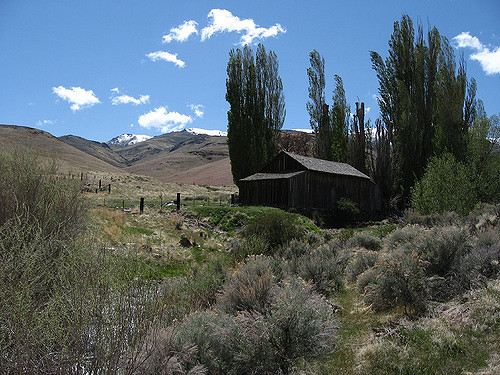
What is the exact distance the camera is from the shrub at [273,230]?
12.7 metres

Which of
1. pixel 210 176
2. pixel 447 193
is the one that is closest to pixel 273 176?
pixel 447 193

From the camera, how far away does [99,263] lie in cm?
306

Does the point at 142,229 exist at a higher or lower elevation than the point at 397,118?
lower

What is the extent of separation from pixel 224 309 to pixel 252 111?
98.0ft

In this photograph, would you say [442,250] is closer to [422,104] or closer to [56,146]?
[422,104]

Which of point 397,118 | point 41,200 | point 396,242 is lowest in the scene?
point 396,242

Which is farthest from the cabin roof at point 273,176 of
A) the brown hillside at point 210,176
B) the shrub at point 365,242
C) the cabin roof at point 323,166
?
the brown hillside at point 210,176

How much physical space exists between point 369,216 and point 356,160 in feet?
23.2

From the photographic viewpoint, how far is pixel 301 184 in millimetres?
26281

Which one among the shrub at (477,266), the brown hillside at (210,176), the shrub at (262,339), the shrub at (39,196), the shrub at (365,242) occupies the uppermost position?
the brown hillside at (210,176)

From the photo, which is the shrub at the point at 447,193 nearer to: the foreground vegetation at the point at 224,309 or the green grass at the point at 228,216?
the green grass at the point at 228,216

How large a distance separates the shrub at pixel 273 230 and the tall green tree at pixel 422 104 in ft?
62.1

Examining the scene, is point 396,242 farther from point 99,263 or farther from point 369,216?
point 369,216

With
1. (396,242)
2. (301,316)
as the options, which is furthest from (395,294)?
(396,242)
